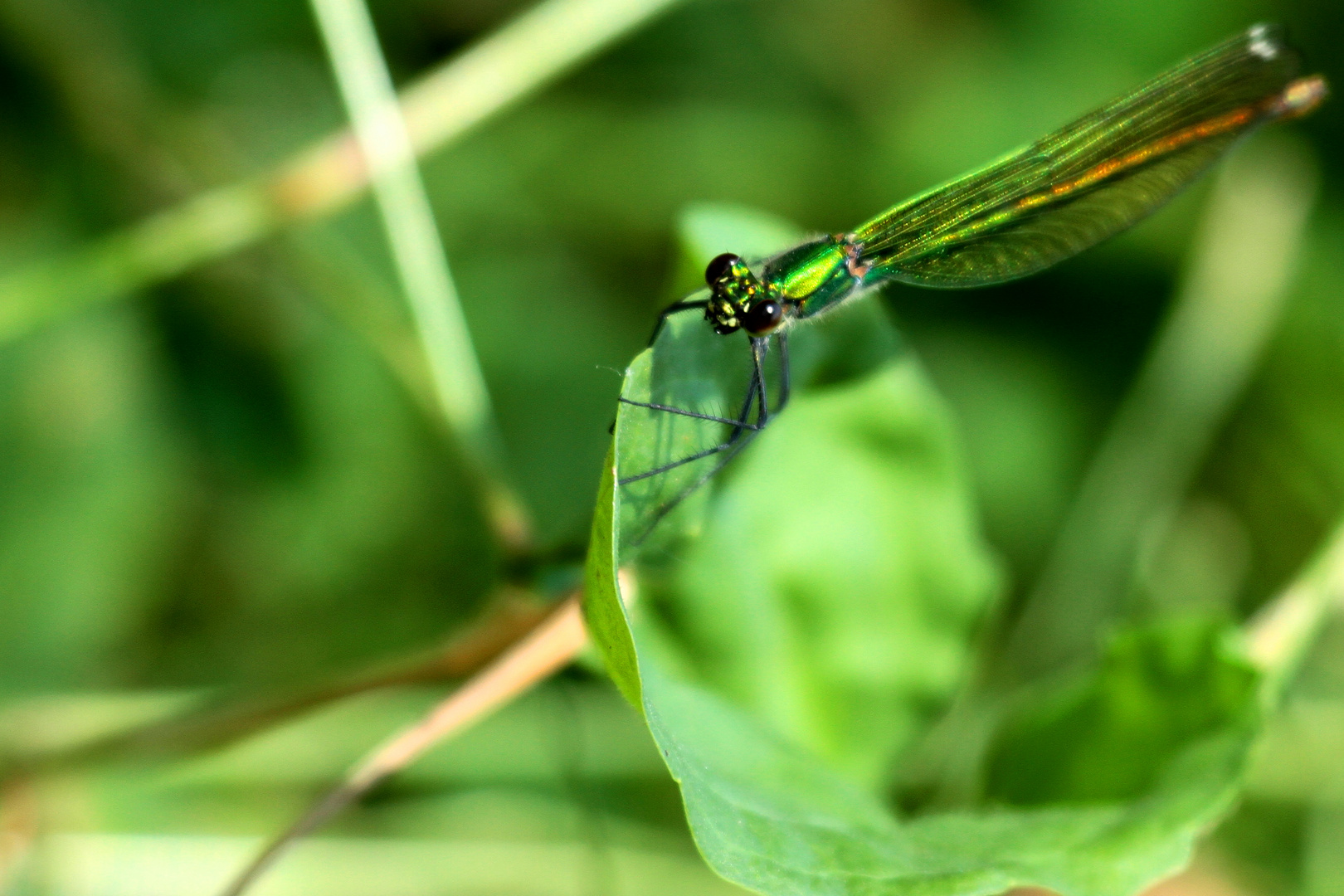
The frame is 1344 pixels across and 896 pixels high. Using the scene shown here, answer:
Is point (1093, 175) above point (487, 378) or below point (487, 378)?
below

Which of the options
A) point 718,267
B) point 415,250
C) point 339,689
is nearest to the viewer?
point 339,689

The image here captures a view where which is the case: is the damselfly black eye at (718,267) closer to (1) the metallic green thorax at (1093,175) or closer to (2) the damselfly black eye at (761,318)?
(2) the damselfly black eye at (761,318)

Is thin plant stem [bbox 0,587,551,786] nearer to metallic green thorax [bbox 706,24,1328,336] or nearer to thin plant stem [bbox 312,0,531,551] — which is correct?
thin plant stem [bbox 312,0,531,551]

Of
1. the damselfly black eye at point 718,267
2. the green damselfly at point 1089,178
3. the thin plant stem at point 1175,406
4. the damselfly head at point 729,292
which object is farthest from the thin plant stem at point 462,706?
the thin plant stem at point 1175,406

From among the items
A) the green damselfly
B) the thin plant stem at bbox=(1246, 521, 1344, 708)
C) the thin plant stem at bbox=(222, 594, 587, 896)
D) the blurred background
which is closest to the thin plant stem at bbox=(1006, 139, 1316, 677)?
the blurred background

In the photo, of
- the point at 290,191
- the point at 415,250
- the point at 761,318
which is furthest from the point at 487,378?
the point at 761,318

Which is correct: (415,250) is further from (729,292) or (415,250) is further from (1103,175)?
(1103,175)

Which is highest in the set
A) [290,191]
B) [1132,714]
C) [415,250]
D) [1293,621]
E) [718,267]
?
[290,191]
